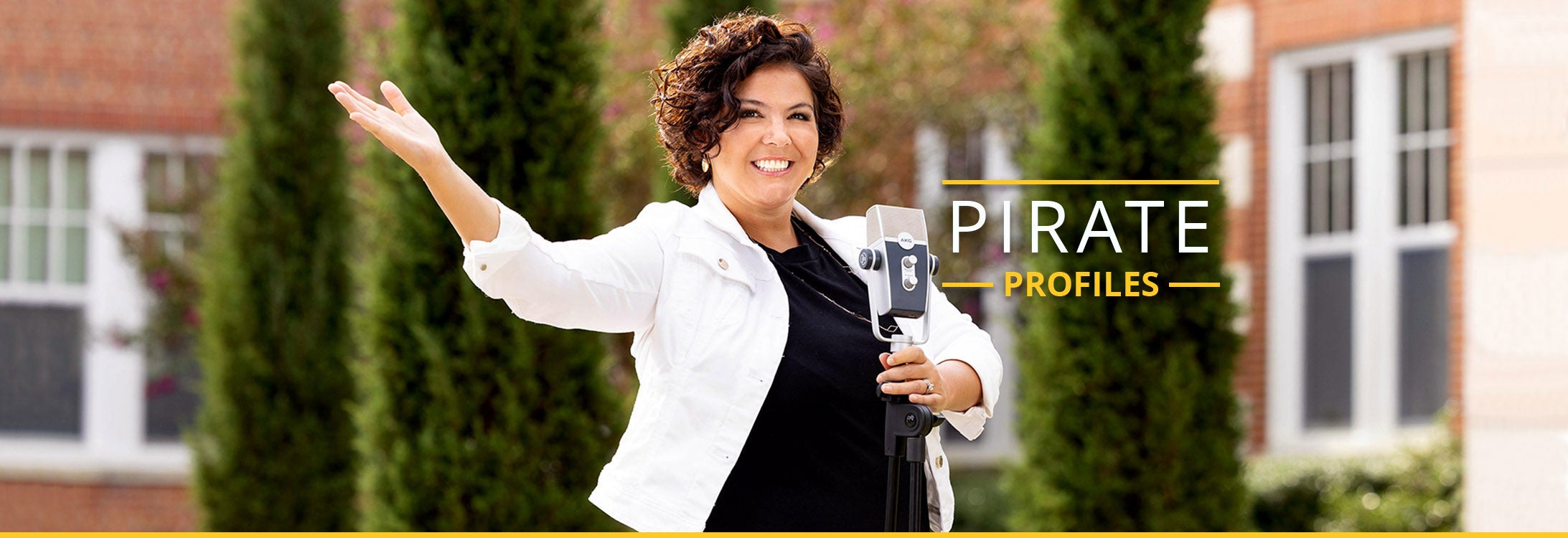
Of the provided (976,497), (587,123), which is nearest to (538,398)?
(587,123)

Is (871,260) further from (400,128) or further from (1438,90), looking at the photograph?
(1438,90)

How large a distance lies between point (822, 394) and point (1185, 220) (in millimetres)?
4758

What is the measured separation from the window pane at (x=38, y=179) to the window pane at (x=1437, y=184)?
24.1 feet

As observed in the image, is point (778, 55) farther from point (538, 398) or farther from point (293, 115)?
point (293, 115)

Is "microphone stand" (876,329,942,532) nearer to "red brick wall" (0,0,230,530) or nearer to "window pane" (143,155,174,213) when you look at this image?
"red brick wall" (0,0,230,530)

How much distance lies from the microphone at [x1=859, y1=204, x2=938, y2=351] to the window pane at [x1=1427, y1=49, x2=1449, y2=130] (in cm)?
652

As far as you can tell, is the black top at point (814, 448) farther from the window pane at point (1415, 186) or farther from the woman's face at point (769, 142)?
the window pane at point (1415, 186)

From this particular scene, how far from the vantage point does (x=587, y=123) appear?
6820 millimetres

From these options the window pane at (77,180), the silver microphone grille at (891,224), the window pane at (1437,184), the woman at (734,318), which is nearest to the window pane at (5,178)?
the window pane at (77,180)

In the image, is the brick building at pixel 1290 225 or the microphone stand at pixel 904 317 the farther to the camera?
the brick building at pixel 1290 225

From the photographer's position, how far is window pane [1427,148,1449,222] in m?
8.41

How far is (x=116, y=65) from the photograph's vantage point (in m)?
10.0

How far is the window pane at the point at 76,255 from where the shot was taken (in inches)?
395

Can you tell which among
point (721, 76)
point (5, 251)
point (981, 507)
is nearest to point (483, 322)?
point (981, 507)
